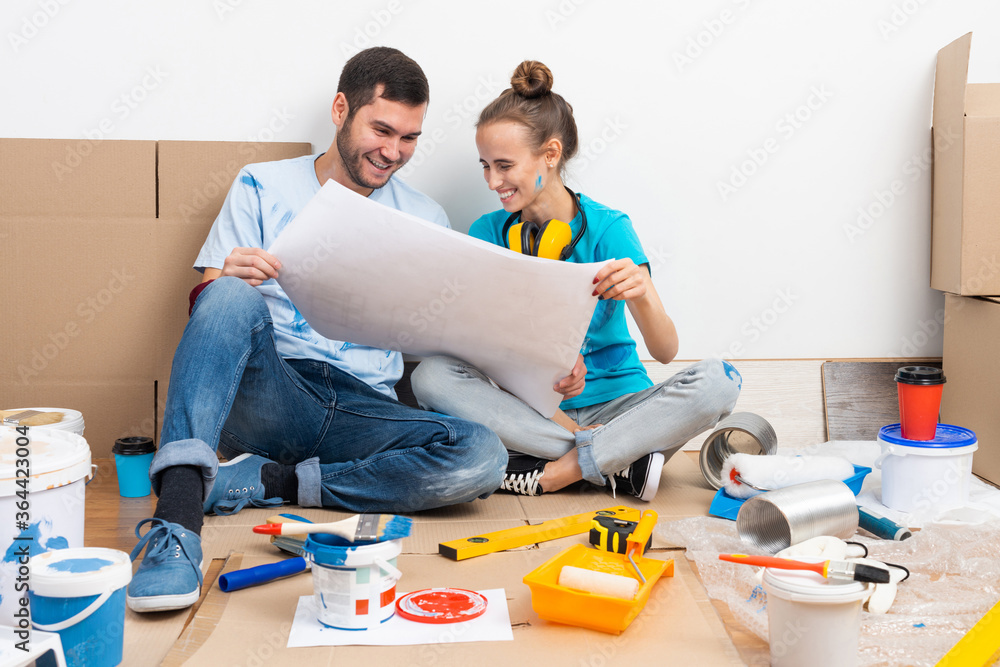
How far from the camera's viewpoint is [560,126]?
1527 mm

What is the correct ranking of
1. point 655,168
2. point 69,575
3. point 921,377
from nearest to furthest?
1. point 69,575
2. point 921,377
3. point 655,168

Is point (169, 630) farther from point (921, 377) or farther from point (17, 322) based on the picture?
point (921, 377)

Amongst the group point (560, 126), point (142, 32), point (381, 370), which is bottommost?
point (381, 370)

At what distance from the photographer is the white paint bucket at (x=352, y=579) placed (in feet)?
2.82

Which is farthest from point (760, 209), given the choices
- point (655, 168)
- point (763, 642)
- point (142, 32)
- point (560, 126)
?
point (142, 32)

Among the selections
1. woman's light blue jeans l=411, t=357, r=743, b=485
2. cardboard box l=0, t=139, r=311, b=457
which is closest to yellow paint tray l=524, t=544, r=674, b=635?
woman's light blue jeans l=411, t=357, r=743, b=485

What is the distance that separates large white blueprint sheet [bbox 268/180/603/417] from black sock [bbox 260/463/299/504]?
24cm

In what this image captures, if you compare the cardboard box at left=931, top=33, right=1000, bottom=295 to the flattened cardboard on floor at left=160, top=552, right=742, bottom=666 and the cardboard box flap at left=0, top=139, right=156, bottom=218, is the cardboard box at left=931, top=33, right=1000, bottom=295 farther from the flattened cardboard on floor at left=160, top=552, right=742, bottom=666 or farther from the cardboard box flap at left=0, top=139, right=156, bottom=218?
the cardboard box flap at left=0, top=139, right=156, bottom=218

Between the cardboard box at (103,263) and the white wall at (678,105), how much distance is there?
6cm

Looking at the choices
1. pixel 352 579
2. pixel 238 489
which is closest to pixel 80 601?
pixel 352 579

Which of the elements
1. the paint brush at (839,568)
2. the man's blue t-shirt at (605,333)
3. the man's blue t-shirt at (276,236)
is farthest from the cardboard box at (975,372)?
the man's blue t-shirt at (276,236)

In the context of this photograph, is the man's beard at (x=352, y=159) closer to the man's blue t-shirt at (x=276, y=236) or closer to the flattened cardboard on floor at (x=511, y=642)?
the man's blue t-shirt at (x=276, y=236)

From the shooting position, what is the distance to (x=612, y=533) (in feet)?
3.49

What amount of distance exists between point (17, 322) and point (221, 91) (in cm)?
63
